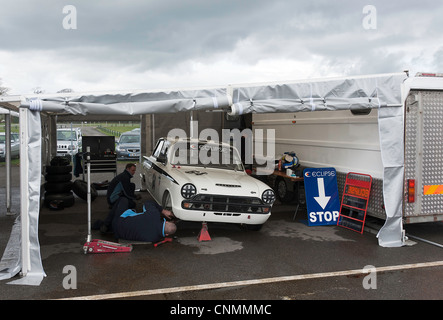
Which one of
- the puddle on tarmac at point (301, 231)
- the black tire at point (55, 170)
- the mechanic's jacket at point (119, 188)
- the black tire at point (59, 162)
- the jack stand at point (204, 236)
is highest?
the black tire at point (59, 162)

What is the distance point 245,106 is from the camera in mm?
5902

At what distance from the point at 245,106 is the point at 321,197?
10.1ft

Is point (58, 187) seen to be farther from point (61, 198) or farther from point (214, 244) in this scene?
point (214, 244)

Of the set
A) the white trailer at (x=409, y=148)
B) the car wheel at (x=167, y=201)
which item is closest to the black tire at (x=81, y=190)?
the car wheel at (x=167, y=201)

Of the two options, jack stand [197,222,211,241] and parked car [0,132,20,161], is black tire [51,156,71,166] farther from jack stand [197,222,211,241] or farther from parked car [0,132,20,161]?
parked car [0,132,20,161]

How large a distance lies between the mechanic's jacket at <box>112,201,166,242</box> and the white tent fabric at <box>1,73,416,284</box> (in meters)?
1.53

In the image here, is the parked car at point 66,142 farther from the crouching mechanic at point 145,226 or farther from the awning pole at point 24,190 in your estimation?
the awning pole at point 24,190

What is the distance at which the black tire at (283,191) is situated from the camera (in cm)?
1014

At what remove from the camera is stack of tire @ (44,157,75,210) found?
30.2ft

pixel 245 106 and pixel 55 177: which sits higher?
pixel 245 106

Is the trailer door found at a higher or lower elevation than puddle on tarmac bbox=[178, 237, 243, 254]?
higher

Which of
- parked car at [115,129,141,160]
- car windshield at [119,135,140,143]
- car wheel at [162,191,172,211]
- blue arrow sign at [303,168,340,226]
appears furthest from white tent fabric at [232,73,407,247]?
car windshield at [119,135,140,143]

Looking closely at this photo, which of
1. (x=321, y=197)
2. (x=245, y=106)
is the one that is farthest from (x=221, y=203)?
(x=321, y=197)

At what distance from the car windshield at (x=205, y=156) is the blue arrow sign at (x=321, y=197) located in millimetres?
1429
